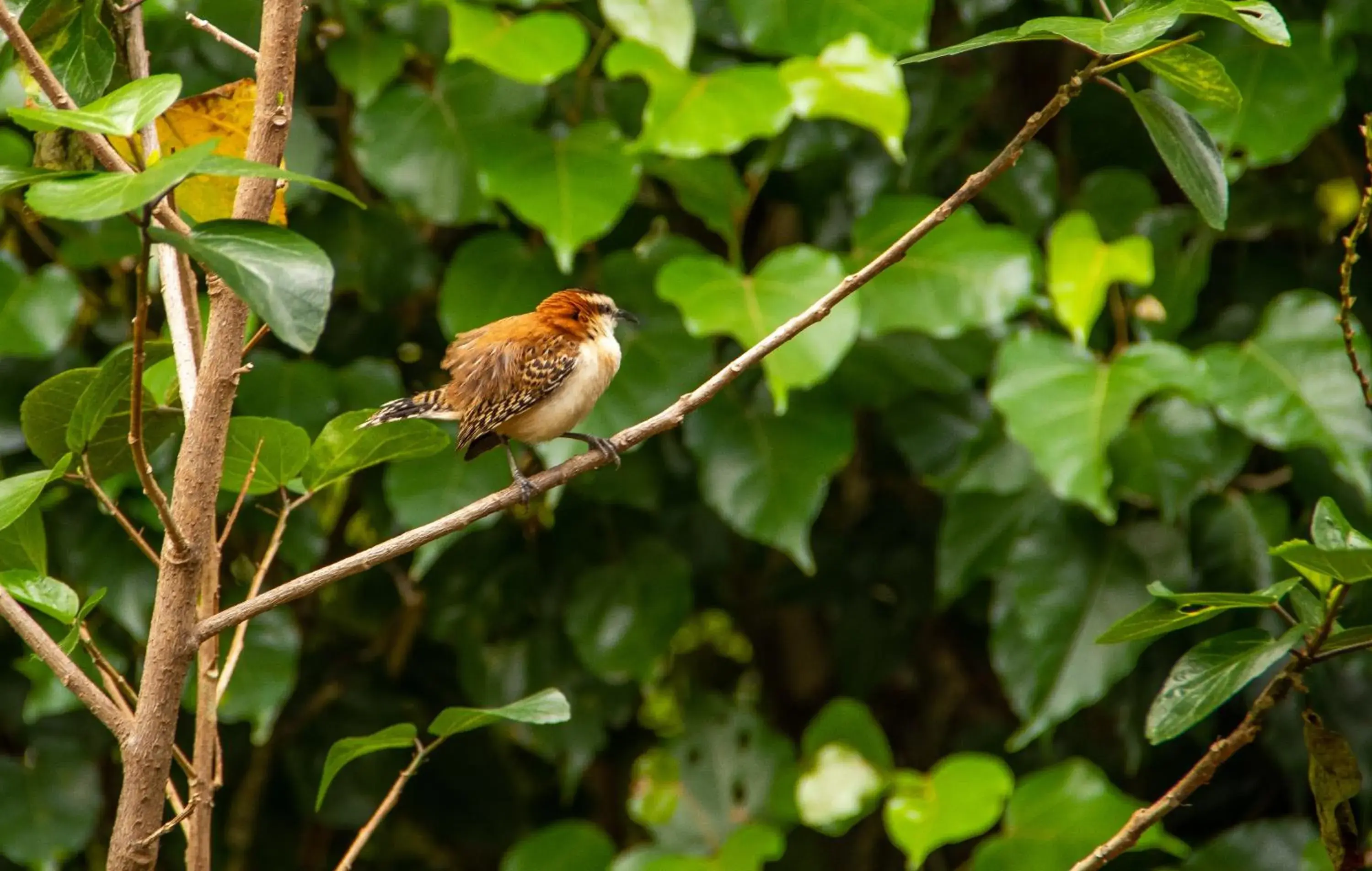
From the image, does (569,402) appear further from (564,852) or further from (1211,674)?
(564,852)

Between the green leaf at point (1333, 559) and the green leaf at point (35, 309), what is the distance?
190 cm

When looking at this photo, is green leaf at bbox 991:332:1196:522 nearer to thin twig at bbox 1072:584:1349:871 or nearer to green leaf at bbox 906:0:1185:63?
thin twig at bbox 1072:584:1349:871

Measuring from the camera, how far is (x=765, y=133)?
200 cm

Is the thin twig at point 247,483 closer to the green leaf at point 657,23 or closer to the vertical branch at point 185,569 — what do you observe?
the vertical branch at point 185,569

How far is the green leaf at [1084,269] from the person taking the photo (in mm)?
2166

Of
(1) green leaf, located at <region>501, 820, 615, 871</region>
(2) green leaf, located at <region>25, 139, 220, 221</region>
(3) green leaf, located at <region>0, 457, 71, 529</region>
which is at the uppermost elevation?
(2) green leaf, located at <region>25, 139, 220, 221</region>

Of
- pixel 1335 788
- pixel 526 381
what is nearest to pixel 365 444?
pixel 526 381

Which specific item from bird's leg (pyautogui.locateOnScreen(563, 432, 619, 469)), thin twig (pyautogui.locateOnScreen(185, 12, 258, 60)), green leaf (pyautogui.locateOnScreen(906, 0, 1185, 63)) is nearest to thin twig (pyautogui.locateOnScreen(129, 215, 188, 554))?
thin twig (pyautogui.locateOnScreen(185, 12, 258, 60))

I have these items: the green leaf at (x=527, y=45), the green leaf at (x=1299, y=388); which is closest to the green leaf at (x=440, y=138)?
the green leaf at (x=527, y=45)

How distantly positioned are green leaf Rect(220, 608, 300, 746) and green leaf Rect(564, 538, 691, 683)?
0.49 meters

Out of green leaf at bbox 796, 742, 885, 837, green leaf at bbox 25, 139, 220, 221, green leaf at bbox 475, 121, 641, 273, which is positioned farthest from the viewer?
green leaf at bbox 796, 742, 885, 837

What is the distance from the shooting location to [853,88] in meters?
2.03

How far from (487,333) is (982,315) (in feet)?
2.69

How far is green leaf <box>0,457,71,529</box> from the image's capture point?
85 centimetres
